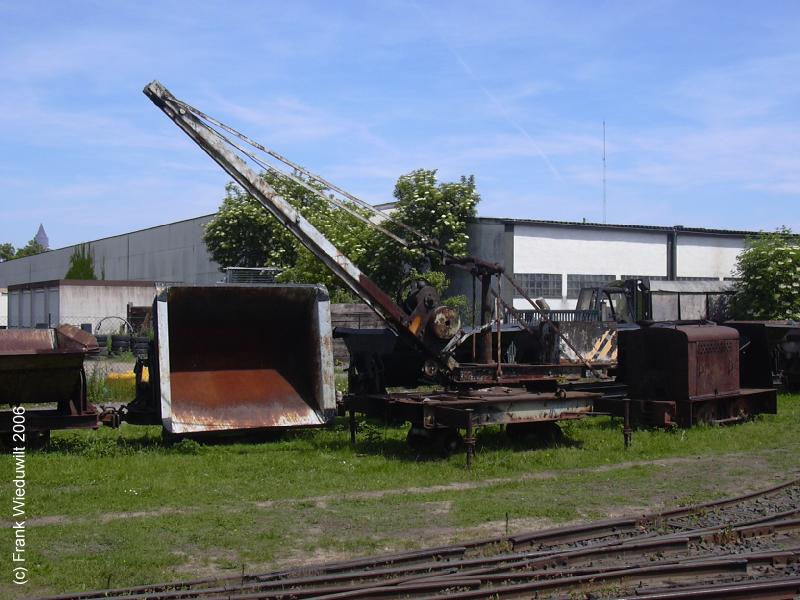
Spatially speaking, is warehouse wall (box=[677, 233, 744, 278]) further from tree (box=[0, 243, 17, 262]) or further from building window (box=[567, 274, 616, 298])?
tree (box=[0, 243, 17, 262])

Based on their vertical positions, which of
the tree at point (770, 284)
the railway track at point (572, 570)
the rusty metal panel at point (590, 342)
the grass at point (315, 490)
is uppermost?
the tree at point (770, 284)

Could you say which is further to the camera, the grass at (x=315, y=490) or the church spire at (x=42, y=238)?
the church spire at (x=42, y=238)

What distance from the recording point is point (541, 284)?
3344 cm

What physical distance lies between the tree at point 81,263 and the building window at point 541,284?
134ft

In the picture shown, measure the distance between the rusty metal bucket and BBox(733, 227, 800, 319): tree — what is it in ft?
67.3

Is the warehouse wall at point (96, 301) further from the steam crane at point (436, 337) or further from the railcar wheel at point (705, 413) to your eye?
the railcar wheel at point (705, 413)

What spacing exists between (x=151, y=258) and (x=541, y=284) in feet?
102

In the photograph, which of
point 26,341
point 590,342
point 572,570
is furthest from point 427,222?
point 572,570

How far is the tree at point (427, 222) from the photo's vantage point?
33.5 meters

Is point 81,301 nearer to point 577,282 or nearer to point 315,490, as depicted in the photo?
point 577,282

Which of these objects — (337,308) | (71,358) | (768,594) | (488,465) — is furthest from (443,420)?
(337,308)

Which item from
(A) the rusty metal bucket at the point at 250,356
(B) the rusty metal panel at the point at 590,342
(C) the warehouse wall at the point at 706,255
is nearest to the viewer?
(A) the rusty metal bucket at the point at 250,356

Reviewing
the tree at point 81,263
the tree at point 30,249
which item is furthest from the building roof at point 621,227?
the tree at point 30,249

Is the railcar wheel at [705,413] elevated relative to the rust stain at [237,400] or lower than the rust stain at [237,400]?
lower
